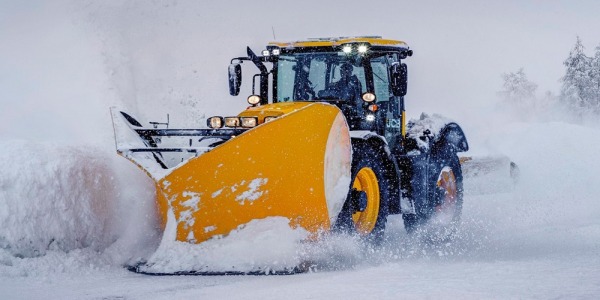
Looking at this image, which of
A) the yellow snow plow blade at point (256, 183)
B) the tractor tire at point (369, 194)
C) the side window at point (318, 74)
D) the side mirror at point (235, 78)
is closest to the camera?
the yellow snow plow blade at point (256, 183)

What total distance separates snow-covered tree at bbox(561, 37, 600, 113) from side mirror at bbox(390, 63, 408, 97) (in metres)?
45.7

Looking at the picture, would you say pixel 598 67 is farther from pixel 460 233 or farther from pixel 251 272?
pixel 251 272

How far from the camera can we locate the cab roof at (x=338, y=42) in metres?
7.22

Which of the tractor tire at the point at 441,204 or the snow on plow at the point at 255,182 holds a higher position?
the snow on plow at the point at 255,182

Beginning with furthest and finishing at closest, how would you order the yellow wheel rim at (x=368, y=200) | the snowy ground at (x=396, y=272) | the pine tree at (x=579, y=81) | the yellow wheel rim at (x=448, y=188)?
1. the pine tree at (x=579, y=81)
2. the yellow wheel rim at (x=448, y=188)
3. the yellow wheel rim at (x=368, y=200)
4. the snowy ground at (x=396, y=272)

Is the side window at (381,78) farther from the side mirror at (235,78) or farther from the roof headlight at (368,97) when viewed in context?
the side mirror at (235,78)

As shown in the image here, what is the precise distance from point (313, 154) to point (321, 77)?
5.80 feet

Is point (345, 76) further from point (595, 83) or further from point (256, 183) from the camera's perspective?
point (595, 83)

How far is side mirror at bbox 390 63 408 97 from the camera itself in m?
7.00

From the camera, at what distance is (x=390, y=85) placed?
752 centimetres

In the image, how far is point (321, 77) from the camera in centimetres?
729

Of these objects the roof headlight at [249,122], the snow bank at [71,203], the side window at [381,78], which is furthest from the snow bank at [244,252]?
the side window at [381,78]

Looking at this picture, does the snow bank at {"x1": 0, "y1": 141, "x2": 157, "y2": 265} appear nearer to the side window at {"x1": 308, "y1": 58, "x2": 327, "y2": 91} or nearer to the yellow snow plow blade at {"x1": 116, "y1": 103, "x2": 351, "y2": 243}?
the yellow snow plow blade at {"x1": 116, "y1": 103, "x2": 351, "y2": 243}

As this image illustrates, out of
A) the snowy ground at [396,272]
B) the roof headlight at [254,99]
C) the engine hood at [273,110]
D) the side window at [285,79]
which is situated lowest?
the snowy ground at [396,272]
